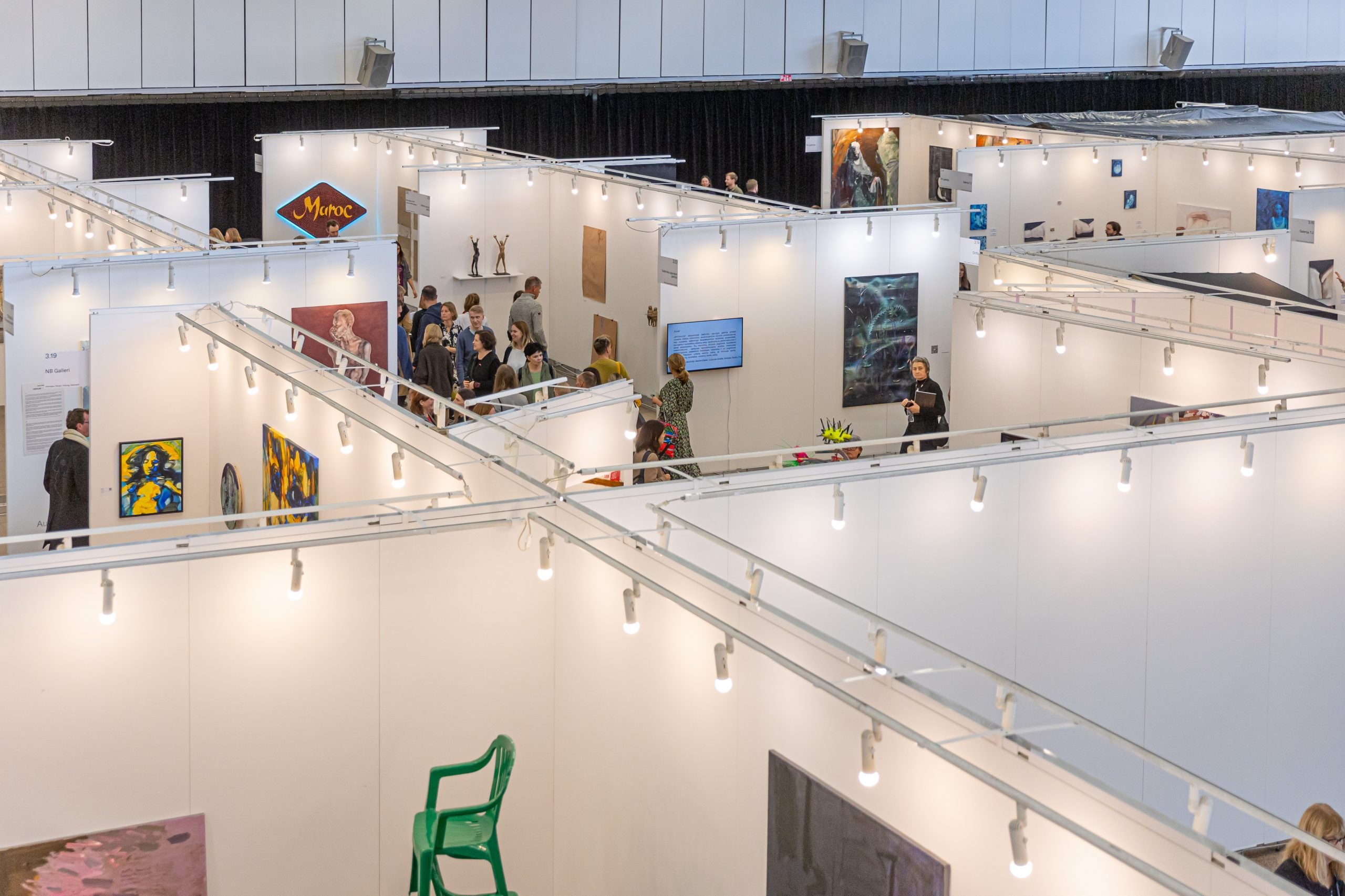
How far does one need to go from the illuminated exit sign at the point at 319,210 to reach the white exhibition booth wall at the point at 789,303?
23.7 feet

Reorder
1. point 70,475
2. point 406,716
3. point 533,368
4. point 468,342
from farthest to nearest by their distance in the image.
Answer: point 468,342 → point 533,368 → point 70,475 → point 406,716

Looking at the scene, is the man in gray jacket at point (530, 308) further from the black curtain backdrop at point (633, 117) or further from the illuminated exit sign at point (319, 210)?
the black curtain backdrop at point (633, 117)

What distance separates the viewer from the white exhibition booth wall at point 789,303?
40.3 ft

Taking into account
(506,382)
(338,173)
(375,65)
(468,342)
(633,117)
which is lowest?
(506,382)

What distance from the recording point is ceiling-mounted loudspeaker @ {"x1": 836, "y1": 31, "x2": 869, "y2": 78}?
2334cm

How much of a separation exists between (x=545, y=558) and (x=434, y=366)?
5503mm

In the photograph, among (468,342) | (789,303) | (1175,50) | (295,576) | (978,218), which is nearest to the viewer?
(295,576)

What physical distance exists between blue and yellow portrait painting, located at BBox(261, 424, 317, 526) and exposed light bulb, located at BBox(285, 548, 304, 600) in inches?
92.4

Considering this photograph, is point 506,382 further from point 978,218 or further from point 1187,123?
point 1187,123

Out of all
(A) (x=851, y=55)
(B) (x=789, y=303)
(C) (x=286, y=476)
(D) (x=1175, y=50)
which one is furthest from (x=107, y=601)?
(D) (x=1175, y=50)

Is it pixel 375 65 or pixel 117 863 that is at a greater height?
pixel 375 65

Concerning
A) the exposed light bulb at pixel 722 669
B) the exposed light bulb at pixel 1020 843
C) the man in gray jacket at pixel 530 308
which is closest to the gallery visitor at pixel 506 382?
the man in gray jacket at pixel 530 308

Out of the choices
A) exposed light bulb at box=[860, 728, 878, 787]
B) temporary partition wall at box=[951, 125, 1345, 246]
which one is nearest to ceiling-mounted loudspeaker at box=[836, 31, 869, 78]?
temporary partition wall at box=[951, 125, 1345, 246]

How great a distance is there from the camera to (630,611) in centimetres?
532
